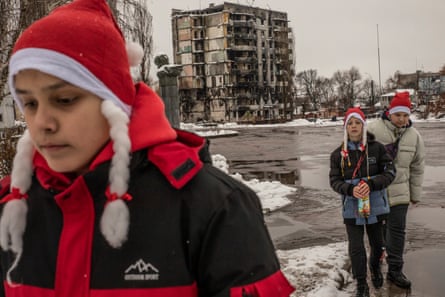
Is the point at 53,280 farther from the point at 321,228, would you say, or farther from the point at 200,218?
the point at 321,228

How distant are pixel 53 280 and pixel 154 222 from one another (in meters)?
0.37

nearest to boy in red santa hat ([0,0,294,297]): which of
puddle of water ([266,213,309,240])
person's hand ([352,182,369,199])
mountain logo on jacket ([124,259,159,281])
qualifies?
mountain logo on jacket ([124,259,159,281])

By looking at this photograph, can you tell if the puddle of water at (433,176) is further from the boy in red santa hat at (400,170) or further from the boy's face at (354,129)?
the boy's face at (354,129)

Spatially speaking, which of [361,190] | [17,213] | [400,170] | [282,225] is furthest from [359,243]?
[17,213]

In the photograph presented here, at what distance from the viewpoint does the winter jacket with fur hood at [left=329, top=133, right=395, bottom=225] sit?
4543 millimetres

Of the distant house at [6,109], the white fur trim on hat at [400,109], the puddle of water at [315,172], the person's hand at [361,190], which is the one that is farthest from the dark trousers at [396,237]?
the distant house at [6,109]

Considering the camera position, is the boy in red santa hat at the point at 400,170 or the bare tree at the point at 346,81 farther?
the bare tree at the point at 346,81

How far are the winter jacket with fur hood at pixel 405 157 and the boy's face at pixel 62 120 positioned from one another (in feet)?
13.5

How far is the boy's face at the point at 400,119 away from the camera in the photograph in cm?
497

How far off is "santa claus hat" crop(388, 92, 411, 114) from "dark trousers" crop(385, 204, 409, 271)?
996 millimetres

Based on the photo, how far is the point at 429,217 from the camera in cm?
791

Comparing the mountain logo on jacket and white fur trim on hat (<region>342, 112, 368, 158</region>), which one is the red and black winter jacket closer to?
the mountain logo on jacket

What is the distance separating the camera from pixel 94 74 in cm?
136

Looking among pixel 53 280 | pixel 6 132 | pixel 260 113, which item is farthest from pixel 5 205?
pixel 260 113
